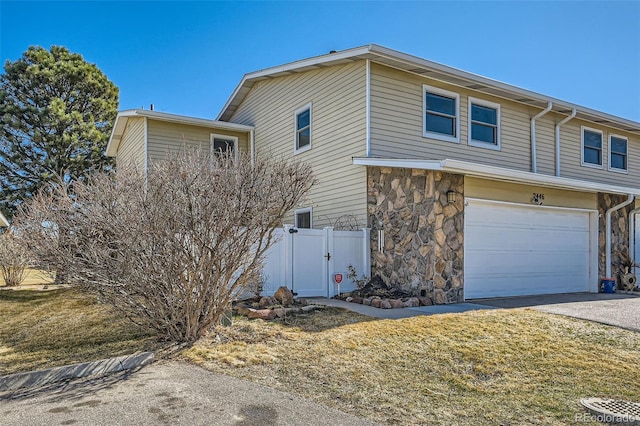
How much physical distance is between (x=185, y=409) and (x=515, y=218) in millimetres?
9142

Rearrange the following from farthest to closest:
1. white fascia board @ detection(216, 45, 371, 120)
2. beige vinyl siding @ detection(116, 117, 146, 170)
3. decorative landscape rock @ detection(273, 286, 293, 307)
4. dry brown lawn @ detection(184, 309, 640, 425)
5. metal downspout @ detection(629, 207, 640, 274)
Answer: beige vinyl siding @ detection(116, 117, 146, 170) < metal downspout @ detection(629, 207, 640, 274) < white fascia board @ detection(216, 45, 371, 120) < decorative landscape rock @ detection(273, 286, 293, 307) < dry brown lawn @ detection(184, 309, 640, 425)

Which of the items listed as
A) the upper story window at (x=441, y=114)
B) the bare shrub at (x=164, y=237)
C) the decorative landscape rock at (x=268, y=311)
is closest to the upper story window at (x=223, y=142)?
the upper story window at (x=441, y=114)

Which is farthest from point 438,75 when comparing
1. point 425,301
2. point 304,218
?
point 425,301

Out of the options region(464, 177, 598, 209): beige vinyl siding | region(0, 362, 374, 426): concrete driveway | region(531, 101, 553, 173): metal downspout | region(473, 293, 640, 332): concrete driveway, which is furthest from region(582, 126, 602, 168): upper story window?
region(0, 362, 374, 426): concrete driveway

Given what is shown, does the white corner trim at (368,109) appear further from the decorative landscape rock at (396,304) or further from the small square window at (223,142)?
the small square window at (223,142)

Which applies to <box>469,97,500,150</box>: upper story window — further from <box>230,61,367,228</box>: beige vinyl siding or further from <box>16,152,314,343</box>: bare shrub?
<box>16,152,314,343</box>: bare shrub

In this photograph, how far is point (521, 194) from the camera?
1055 centimetres

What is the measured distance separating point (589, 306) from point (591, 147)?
25.0 feet

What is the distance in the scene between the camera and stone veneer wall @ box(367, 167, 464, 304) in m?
9.11

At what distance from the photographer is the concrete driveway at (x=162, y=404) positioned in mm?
3496

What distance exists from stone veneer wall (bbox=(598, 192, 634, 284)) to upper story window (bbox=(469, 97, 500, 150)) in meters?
3.42

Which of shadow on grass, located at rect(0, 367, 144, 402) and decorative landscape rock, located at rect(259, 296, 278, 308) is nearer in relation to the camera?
shadow on grass, located at rect(0, 367, 144, 402)

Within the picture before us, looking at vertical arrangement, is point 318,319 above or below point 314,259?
below

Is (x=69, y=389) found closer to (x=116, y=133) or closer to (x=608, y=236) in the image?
(x=608, y=236)
